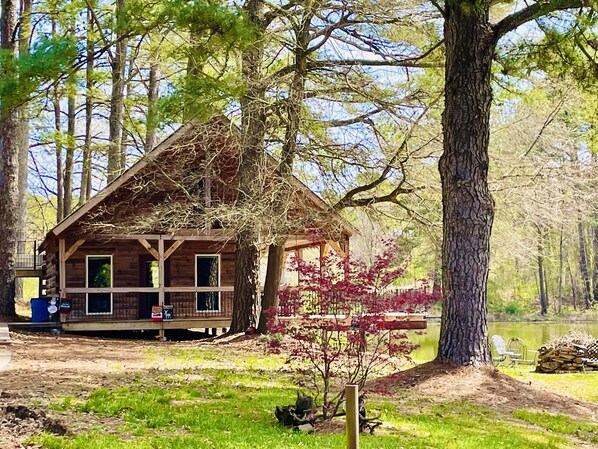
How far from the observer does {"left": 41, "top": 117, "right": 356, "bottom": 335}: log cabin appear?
53.9 feet

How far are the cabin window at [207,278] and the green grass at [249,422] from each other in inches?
488

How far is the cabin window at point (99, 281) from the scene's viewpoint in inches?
877

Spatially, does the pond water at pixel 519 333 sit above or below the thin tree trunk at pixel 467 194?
below

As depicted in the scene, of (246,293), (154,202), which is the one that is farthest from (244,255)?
(154,202)

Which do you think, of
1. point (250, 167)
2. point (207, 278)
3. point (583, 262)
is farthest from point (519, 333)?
point (250, 167)

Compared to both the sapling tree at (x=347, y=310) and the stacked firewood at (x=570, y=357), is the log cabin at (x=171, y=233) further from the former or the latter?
the sapling tree at (x=347, y=310)

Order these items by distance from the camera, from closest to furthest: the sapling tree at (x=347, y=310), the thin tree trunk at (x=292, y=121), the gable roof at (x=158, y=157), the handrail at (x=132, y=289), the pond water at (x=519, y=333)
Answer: the sapling tree at (x=347, y=310), the thin tree trunk at (x=292, y=121), the gable roof at (x=158, y=157), the handrail at (x=132, y=289), the pond water at (x=519, y=333)

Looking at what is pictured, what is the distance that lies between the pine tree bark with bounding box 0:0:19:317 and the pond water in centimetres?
1330

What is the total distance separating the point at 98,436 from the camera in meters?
6.62

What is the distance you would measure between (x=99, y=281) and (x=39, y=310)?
2.51 meters

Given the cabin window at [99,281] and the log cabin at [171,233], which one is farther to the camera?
the cabin window at [99,281]

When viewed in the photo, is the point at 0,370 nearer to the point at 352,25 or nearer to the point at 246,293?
the point at 246,293

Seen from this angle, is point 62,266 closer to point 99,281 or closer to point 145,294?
point 99,281

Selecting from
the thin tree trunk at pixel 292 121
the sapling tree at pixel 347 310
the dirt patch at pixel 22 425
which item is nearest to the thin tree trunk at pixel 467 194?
the sapling tree at pixel 347 310
